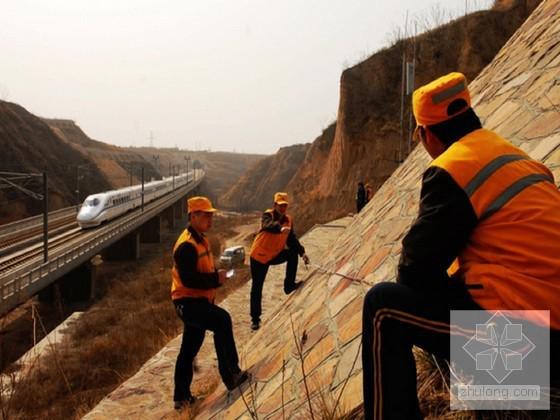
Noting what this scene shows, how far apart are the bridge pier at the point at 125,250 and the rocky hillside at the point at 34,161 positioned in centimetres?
1321

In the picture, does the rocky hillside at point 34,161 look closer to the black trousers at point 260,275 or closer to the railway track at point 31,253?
the railway track at point 31,253

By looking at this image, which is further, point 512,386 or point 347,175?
point 347,175

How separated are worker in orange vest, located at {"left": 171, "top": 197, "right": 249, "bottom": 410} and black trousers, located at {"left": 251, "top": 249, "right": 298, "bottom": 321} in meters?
2.26

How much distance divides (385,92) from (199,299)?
24.1 metres

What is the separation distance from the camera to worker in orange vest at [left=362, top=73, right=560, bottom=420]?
1.77 metres

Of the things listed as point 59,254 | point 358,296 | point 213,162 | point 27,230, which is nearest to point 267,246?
point 358,296

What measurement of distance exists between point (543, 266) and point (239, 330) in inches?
275

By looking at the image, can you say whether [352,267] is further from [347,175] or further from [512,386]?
[347,175]

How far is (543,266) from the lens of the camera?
5.71 feet

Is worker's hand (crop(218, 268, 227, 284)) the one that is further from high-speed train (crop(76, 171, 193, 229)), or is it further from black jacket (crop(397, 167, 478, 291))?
high-speed train (crop(76, 171, 193, 229))

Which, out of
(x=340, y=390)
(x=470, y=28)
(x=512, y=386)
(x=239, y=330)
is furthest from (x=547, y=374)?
(x=470, y=28)

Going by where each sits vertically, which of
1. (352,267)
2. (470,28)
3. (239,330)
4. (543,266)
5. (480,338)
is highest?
(470,28)

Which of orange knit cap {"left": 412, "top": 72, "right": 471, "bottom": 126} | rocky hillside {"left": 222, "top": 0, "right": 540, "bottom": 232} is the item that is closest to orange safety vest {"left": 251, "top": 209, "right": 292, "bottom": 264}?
orange knit cap {"left": 412, "top": 72, "right": 471, "bottom": 126}

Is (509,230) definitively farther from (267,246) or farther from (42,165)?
(42,165)
